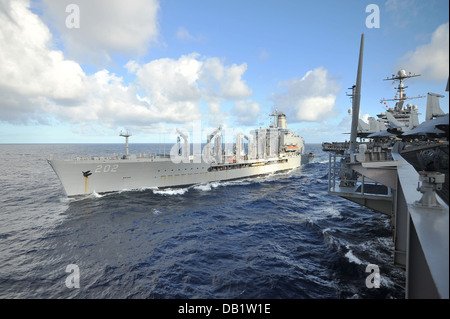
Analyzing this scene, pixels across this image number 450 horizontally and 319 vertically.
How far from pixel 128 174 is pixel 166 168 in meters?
5.41

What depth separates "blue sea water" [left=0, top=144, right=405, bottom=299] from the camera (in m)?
10.6

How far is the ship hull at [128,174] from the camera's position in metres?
27.7

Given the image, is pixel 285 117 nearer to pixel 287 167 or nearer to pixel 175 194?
pixel 287 167

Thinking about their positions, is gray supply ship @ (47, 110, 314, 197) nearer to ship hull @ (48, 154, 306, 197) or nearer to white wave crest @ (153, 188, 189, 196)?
ship hull @ (48, 154, 306, 197)

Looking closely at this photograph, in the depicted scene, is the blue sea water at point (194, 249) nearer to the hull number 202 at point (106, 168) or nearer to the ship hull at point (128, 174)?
the ship hull at point (128, 174)

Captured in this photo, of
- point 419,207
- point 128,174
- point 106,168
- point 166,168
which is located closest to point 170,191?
point 166,168

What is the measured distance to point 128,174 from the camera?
30703mm

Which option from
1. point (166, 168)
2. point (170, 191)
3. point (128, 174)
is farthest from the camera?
point (166, 168)

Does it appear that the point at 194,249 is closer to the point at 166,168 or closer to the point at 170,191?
the point at 170,191

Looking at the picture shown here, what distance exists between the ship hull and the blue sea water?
2.69 metres

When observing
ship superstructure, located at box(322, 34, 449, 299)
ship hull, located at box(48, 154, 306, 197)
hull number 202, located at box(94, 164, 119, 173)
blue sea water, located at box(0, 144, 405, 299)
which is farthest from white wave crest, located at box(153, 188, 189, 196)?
ship superstructure, located at box(322, 34, 449, 299)

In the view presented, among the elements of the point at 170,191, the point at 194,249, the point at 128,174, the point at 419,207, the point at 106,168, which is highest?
the point at 419,207

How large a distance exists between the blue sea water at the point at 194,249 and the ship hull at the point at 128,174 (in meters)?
2.69
